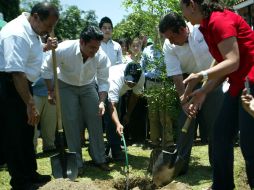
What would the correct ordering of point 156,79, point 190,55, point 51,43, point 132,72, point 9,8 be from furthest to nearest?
point 9,8 < point 156,79 < point 132,72 < point 190,55 < point 51,43

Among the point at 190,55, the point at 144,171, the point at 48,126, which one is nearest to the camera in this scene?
the point at 190,55

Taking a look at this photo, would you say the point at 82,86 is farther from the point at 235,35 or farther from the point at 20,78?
the point at 235,35

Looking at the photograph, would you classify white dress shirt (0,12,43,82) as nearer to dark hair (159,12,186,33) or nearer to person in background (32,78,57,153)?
dark hair (159,12,186,33)

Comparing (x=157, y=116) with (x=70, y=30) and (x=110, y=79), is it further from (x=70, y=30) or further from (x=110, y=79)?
(x=70, y=30)

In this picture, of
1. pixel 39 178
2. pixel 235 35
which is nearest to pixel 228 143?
pixel 235 35

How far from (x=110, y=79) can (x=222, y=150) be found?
2372mm

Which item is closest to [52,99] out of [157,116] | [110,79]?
[110,79]

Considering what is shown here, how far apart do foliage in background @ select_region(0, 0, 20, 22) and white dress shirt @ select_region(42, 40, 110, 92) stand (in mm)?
18751

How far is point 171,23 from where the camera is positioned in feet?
14.3

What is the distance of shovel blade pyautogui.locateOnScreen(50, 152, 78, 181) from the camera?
4.63 meters

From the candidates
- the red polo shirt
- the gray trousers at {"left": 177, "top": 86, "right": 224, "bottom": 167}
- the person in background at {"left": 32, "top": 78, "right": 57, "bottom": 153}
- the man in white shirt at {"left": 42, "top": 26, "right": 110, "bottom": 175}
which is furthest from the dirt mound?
the person in background at {"left": 32, "top": 78, "right": 57, "bottom": 153}

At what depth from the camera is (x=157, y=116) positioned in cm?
672

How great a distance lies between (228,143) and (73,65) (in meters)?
2.23

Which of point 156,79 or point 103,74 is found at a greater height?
point 103,74
